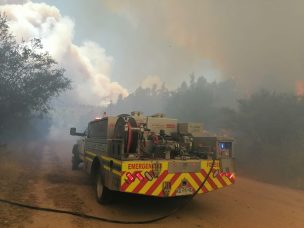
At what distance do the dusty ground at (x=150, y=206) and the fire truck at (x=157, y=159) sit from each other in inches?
24.4

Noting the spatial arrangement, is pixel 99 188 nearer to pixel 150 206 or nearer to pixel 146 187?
pixel 150 206

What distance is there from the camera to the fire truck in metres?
8.03

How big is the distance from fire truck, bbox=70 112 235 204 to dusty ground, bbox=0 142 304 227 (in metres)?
0.62

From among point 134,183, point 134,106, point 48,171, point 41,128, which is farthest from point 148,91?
point 134,183

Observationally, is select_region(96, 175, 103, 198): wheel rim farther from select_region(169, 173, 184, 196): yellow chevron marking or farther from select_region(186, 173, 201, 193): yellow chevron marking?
select_region(186, 173, 201, 193): yellow chevron marking

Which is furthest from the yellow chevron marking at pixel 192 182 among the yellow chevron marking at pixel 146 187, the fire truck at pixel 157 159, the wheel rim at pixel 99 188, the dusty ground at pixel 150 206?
the wheel rim at pixel 99 188

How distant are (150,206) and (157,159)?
1.78 metres

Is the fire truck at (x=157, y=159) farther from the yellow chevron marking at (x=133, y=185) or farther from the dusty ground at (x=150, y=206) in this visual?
the dusty ground at (x=150, y=206)

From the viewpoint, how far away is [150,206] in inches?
372

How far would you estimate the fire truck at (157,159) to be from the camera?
8.03 m

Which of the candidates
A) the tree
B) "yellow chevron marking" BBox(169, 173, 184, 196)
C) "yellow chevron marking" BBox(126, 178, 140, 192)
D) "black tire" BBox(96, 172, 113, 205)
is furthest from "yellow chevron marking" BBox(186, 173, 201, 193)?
the tree

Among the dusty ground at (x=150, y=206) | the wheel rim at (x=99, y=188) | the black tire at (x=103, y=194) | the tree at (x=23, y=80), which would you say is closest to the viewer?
the dusty ground at (x=150, y=206)

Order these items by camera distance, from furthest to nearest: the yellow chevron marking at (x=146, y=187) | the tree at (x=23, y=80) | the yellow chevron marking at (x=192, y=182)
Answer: the tree at (x=23, y=80) < the yellow chevron marking at (x=192, y=182) < the yellow chevron marking at (x=146, y=187)

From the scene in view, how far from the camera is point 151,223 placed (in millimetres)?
7809
